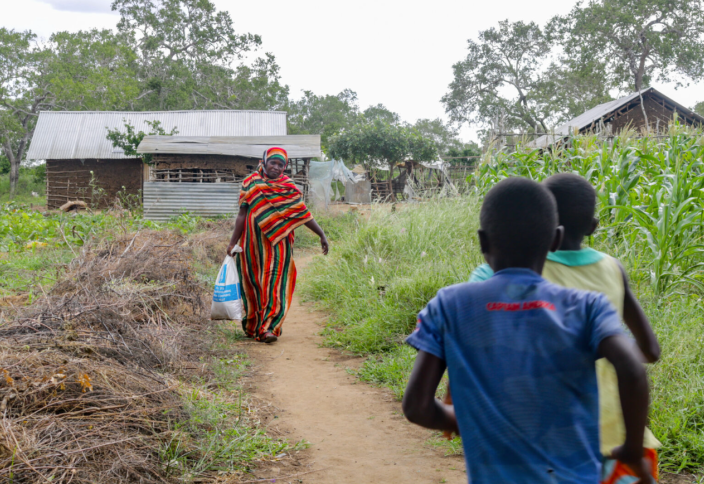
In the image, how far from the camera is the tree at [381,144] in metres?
24.2

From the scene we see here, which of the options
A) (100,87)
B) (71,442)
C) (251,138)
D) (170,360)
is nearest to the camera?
(71,442)

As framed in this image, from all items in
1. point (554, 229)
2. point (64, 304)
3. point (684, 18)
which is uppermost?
point (684, 18)

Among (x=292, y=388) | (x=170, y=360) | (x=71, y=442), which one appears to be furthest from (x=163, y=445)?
(x=292, y=388)

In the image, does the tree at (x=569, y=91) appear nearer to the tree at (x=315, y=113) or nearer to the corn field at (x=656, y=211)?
the tree at (x=315, y=113)

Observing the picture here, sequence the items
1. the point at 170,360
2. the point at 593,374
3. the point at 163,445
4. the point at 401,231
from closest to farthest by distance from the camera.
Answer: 1. the point at 593,374
2. the point at 163,445
3. the point at 170,360
4. the point at 401,231

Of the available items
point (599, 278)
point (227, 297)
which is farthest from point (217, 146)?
point (599, 278)

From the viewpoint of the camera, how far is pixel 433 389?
1.27 meters

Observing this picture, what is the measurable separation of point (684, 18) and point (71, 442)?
2934cm

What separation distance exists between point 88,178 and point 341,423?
21150mm

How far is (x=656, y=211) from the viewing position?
471 centimetres

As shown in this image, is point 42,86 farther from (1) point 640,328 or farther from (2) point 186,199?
(1) point 640,328

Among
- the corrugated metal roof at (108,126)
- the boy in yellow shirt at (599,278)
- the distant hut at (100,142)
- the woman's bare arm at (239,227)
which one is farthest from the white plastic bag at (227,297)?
the corrugated metal roof at (108,126)

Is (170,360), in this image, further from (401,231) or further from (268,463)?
(401,231)

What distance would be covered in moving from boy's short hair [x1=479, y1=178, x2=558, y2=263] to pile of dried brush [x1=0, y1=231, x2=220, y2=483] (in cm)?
189
